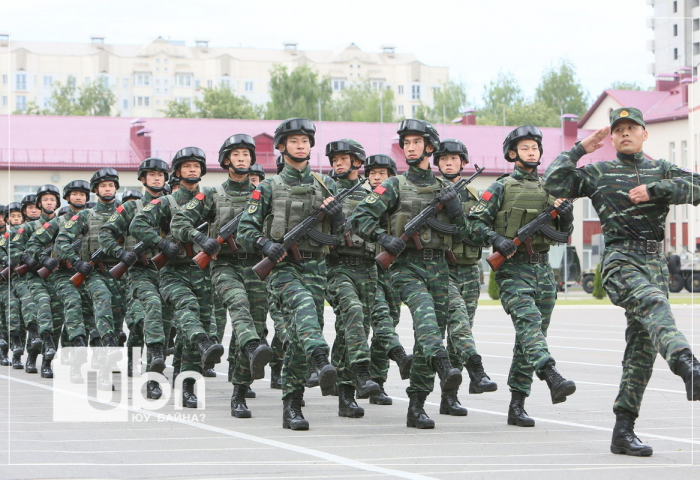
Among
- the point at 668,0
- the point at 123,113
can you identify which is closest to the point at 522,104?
the point at 668,0

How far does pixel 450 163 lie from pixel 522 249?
8.70 ft

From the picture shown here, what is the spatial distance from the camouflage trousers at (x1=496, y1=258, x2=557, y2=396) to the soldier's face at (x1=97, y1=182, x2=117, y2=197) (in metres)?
6.13

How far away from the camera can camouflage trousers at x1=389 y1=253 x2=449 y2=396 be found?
29.8ft

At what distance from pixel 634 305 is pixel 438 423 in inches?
100

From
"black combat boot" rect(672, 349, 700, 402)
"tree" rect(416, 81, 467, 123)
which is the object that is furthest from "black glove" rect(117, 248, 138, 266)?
"tree" rect(416, 81, 467, 123)

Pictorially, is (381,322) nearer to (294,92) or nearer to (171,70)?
(294,92)

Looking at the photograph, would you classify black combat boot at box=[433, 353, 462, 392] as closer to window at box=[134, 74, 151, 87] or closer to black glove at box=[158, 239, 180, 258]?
black glove at box=[158, 239, 180, 258]

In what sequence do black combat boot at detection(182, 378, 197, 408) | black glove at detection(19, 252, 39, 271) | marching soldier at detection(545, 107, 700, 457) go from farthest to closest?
black glove at detection(19, 252, 39, 271), black combat boot at detection(182, 378, 197, 408), marching soldier at detection(545, 107, 700, 457)

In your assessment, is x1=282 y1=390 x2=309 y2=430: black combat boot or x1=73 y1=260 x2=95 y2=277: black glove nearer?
x1=282 y1=390 x2=309 y2=430: black combat boot

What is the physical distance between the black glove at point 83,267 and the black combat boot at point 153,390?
236 centimetres

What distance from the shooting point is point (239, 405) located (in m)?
10.2

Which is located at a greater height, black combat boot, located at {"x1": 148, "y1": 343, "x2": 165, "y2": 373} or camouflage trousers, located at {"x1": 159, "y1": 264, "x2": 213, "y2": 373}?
camouflage trousers, located at {"x1": 159, "y1": 264, "x2": 213, "y2": 373}

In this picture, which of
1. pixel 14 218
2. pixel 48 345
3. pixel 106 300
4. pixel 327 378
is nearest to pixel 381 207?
pixel 327 378

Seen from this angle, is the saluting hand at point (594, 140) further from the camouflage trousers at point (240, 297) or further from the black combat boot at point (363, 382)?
the camouflage trousers at point (240, 297)
